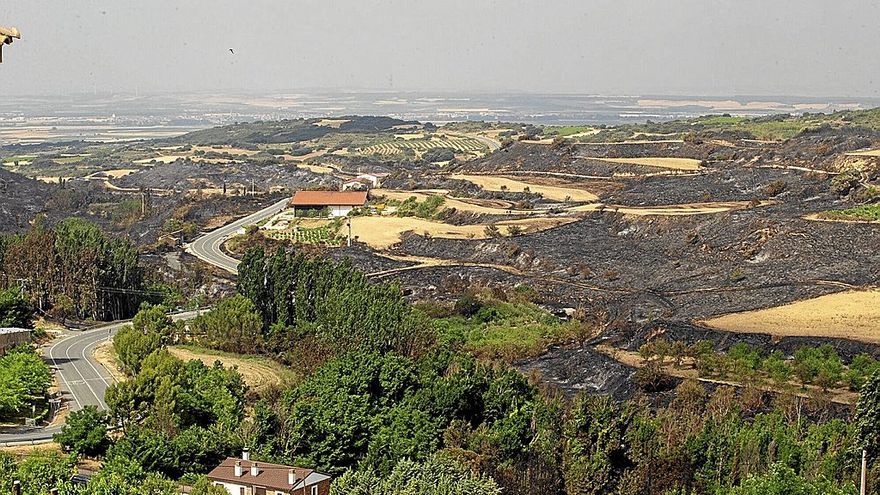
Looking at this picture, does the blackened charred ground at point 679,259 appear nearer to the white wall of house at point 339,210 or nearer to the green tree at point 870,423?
the green tree at point 870,423

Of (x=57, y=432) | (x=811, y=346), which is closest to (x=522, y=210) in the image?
(x=811, y=346)

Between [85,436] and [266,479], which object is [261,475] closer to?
[266,479]

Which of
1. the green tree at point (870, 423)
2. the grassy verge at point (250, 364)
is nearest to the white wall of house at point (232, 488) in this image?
the grassy verge at point (250, 364)

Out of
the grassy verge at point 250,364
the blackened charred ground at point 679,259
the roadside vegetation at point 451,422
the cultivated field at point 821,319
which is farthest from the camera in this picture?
the blackened charred ground at point 679,259

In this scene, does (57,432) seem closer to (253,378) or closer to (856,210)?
(253,378)

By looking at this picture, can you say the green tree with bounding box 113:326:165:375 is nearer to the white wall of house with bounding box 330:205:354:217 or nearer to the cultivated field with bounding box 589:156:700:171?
the white wall of house with bounding box 330:205:354:217

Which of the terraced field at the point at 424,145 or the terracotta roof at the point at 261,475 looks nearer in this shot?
the terracotta roof at the point at 261,475

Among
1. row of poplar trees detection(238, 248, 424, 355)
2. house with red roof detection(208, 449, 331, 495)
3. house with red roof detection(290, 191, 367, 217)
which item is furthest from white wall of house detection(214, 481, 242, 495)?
house with red roof detection(290, 191, 367, 217)
